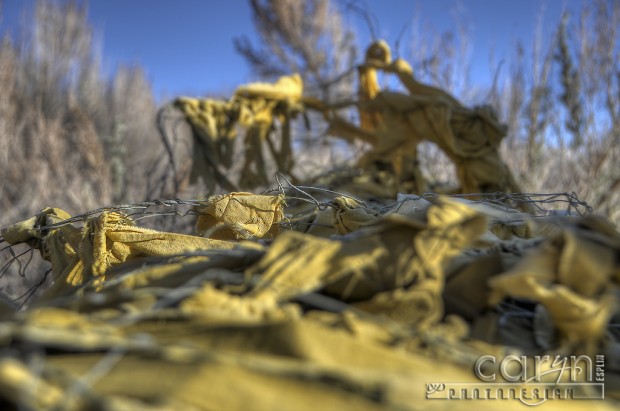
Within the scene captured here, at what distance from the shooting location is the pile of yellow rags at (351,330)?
453mm

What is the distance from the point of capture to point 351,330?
53 cm

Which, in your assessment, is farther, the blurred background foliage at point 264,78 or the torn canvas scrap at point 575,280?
the blurred background foliage at point 264,78

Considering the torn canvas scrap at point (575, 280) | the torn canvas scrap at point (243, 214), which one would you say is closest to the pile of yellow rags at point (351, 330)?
the torn canvas scrap at point (575, 280)

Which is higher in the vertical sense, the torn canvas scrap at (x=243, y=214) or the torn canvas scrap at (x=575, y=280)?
the torn canvas scrap at (x=243, y=214)

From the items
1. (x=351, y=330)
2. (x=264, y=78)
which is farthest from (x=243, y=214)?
(x=264, y=78)

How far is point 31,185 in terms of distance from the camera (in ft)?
17.3

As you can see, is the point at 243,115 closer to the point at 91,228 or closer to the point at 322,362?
the point at 91,228

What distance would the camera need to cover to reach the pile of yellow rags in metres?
0.45

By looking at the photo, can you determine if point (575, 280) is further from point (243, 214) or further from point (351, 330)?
point (243, 214)

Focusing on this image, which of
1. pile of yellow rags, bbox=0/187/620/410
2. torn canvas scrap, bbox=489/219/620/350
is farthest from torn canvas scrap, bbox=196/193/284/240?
torn canvas scrap, bbox=489/219/620/350

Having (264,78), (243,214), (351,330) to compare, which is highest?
(264,78)

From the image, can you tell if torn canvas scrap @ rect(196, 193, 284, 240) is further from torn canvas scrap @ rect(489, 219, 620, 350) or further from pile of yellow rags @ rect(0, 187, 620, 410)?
torn canvas scrap @ rect(489, 219, 620, 350)

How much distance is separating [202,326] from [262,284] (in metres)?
0.10

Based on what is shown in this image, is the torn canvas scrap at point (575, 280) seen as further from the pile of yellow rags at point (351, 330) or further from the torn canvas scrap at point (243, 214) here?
the torn canvas scrap at point (243, 214)
